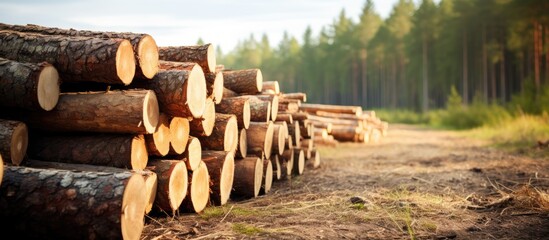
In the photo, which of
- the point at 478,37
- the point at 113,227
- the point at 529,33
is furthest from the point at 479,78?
the point at 113,227

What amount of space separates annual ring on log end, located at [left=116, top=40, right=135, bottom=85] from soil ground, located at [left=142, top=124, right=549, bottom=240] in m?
1.43

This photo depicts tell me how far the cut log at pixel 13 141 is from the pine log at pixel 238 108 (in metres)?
2.64

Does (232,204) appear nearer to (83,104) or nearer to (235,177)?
(235,177)

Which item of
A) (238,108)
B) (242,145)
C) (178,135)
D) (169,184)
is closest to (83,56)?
(178,135)

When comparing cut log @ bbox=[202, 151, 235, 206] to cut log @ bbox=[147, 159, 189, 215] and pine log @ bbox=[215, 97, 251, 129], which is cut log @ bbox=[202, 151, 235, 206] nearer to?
cut log @ bbox=[147, 159, 189, 215]

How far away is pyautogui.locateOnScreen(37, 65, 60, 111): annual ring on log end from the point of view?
356 cm

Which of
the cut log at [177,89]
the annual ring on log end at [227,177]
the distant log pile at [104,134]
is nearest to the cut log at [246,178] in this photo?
the distant log pile at [104,134]

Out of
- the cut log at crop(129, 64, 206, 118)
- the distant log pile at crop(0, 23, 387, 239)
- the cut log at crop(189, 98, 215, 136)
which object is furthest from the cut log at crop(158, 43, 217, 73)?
the cut log at crop(129, 64, 206, 118)

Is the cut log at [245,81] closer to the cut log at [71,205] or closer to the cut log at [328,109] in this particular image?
the cut log at [71,205]

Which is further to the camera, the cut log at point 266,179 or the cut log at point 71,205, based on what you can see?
the cut log at point 266,179

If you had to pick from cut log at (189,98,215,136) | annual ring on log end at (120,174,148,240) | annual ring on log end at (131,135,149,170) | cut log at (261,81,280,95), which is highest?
cut log at (261,81,280,95)

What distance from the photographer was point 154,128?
3.92 m

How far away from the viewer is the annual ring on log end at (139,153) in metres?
3.88

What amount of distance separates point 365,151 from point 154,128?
864cm
